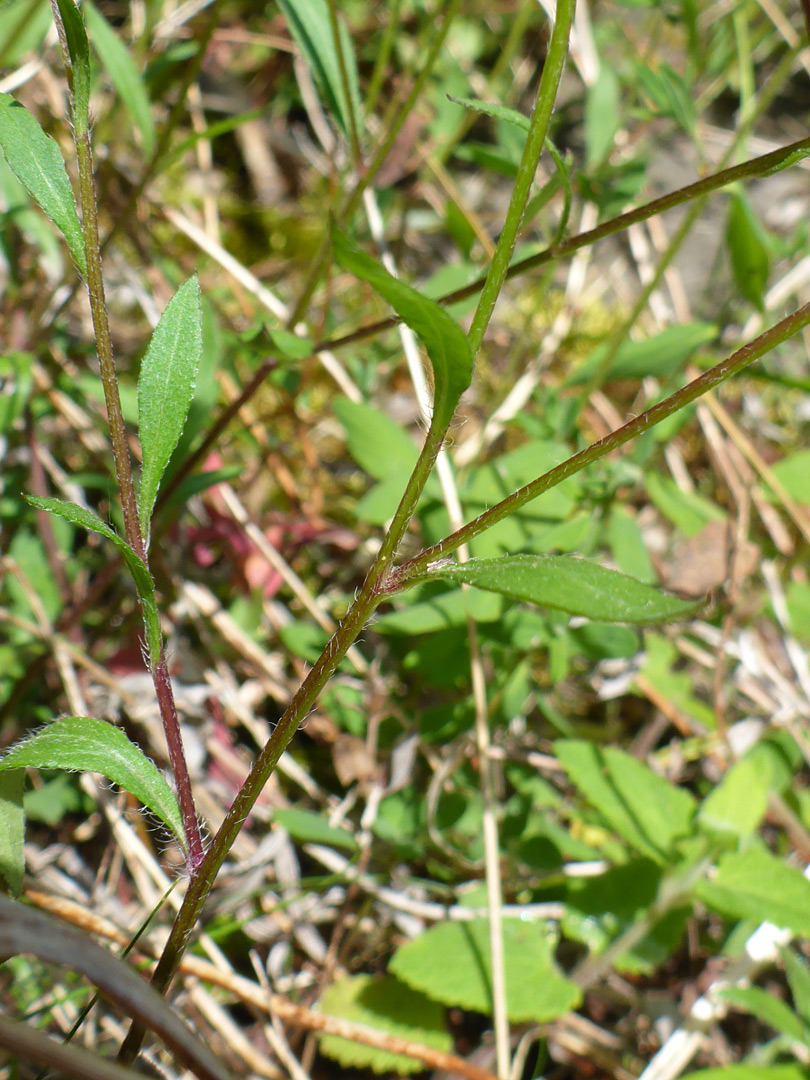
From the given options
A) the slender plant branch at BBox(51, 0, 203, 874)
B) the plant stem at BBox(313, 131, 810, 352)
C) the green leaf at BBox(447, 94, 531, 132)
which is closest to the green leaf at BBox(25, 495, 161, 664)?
the slender plant branch at BBox(51, 0, 203, 874)

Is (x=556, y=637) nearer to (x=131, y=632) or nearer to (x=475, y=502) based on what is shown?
(x=475, y=502)

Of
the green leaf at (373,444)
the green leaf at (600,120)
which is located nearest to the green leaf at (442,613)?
the green leaf at (373,444)

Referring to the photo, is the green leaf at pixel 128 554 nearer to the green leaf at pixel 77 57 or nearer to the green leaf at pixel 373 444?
the green leaf at pixel 77 57

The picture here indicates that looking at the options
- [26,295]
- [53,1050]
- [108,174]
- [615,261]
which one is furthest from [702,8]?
[53,1050]

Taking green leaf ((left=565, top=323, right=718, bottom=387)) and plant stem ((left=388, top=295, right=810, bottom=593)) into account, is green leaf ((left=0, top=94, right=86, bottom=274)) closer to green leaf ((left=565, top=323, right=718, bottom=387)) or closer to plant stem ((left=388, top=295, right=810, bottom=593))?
plant stem ((left=388, top=295, right=810, bottom=593))

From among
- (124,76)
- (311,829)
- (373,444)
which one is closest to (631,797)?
(311,829)

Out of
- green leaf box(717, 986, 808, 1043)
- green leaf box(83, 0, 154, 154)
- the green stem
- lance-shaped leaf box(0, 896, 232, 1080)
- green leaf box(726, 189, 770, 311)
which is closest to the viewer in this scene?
lance-shaped leaf box(0, 896, 232, 1080)

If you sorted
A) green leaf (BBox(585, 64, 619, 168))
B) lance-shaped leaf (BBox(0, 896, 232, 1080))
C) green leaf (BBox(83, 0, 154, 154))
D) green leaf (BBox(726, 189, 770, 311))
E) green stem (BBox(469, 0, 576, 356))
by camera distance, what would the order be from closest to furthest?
lance-shaped leaf (BBox(0, 896, 232, 1080)) → green stem (BBox(469, 0, 576, 356)) → green leaf (BBox(83, 0, 154, 154)) → green leaf (BBox(726, 189, 770, 311)) → green leaf (BBox(585, 64, 619, 168))
